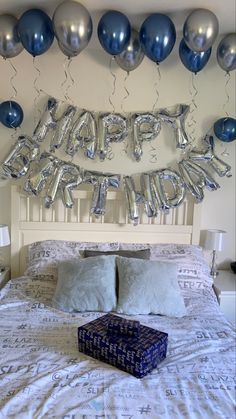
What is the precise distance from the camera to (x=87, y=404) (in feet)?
4.27

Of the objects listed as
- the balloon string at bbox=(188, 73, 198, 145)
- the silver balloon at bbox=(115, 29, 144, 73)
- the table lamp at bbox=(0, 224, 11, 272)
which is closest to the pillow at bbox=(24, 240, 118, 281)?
the table lamp at bbox=(0, 224, 11, 272)

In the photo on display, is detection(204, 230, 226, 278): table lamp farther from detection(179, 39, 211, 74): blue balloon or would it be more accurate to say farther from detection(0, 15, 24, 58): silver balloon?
detection(0, 15, 24, 58): silver balloon

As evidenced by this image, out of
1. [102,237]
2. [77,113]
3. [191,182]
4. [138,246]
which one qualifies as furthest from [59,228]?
[191,182]

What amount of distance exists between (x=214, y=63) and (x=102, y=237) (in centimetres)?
147

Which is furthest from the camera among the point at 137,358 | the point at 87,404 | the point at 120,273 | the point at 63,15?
the point at 120,273

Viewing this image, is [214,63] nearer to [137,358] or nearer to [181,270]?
[181,270]

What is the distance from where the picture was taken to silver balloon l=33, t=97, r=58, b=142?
8.16ft

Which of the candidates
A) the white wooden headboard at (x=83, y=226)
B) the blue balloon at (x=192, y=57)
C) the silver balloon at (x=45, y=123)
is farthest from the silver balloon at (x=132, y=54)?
the white wooden headboard at (x=83, y=226)

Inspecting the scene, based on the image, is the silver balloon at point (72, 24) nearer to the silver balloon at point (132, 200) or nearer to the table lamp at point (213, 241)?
the silver balloon at point (132, 200)

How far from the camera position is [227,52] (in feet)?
7.38

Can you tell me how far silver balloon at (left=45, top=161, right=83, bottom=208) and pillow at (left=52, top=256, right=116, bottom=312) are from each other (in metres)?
0.50

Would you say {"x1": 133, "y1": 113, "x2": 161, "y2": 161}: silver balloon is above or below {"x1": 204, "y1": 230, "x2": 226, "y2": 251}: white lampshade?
above

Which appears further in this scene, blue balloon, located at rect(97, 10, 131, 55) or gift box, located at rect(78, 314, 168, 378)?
blue balloon, located at rect(97, 10, 131, 55)

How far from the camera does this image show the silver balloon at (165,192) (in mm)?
2580
